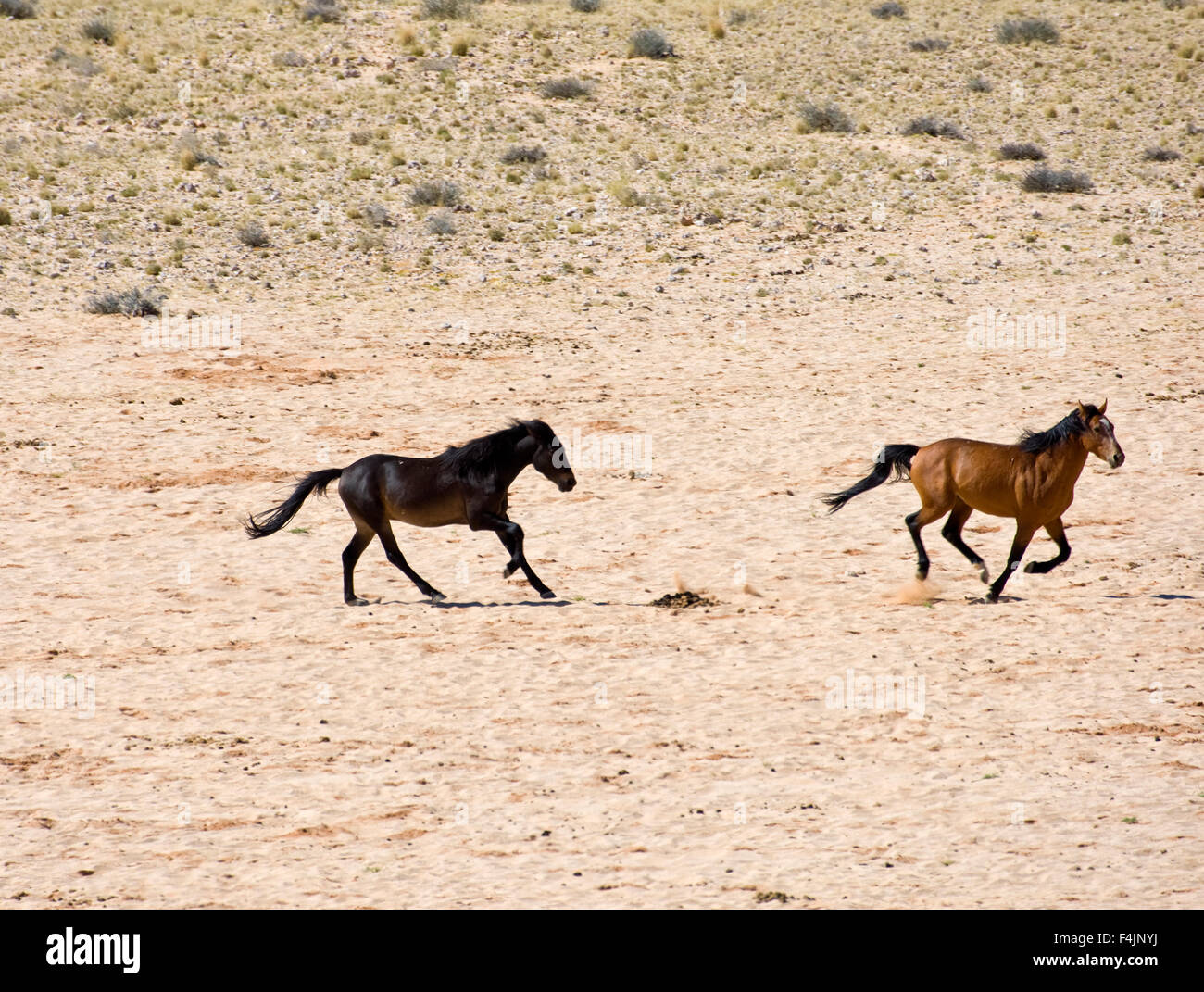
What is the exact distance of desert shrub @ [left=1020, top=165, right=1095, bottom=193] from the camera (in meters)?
27.2

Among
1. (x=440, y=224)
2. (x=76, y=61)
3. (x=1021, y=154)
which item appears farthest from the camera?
(x=76, y=61)

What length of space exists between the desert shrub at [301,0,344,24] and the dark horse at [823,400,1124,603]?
30889 millimetres

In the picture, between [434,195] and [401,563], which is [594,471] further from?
[434,195]

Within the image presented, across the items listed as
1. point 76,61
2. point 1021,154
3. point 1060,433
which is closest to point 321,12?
point 76,61

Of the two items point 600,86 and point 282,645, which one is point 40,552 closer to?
point 282,645

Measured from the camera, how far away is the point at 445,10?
3878 cm

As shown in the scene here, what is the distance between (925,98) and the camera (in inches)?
1336

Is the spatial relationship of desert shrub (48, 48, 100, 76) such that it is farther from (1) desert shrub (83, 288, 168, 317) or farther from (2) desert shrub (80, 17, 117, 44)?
(1) desert shrub (83, 288, 168, 317)

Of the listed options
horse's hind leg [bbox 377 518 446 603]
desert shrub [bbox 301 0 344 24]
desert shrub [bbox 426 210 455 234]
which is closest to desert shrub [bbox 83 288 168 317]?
desert shrub [bbox 426 210 455 234]

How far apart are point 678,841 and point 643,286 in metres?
16.3

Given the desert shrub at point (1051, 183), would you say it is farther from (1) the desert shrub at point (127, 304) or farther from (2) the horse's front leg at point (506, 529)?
(2) the horse's front leg at point (506, 529)

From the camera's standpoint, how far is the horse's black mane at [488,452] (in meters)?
11.8

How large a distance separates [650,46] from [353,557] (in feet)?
90.4

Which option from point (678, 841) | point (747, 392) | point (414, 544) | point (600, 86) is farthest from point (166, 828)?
point (600, 86)
